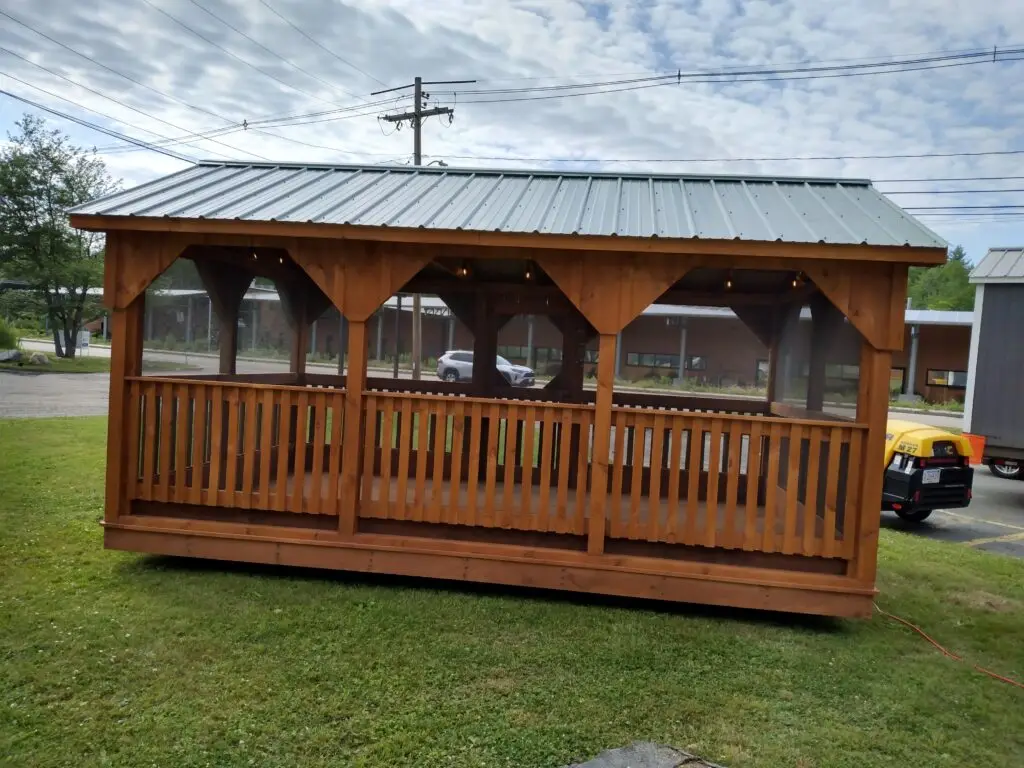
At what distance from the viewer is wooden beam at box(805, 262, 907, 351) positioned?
14.1 ft

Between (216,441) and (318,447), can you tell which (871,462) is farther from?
(216,441)

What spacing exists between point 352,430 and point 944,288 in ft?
213

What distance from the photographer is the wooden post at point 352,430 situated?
486cm

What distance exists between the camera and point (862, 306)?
4.38 meters

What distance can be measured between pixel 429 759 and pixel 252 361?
4485 mm

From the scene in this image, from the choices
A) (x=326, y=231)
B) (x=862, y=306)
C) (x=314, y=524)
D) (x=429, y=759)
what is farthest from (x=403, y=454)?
(x=862, y=306)

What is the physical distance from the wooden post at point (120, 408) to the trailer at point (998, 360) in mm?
10234

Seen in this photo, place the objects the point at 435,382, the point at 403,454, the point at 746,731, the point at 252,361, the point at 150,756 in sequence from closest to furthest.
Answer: the point at 150,756
the point at 746,731
the point at 403,454
the point at 252,361
the point at 435,382

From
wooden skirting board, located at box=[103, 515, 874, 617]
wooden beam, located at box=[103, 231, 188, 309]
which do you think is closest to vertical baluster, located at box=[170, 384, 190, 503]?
wooden skirting board, located at box=[103, 515, 874, 617]

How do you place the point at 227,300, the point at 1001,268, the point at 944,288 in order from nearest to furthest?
the point at 227,300 → the point at 1001,268 → the point at 944,288

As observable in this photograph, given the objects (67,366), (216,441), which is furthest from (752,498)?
(67,366)

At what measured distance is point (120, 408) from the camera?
498 cm

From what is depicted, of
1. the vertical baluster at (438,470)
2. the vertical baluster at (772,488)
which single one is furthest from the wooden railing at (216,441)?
the vertical baluster at (772,488)

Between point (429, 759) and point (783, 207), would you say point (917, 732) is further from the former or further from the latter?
point (783, 207)
